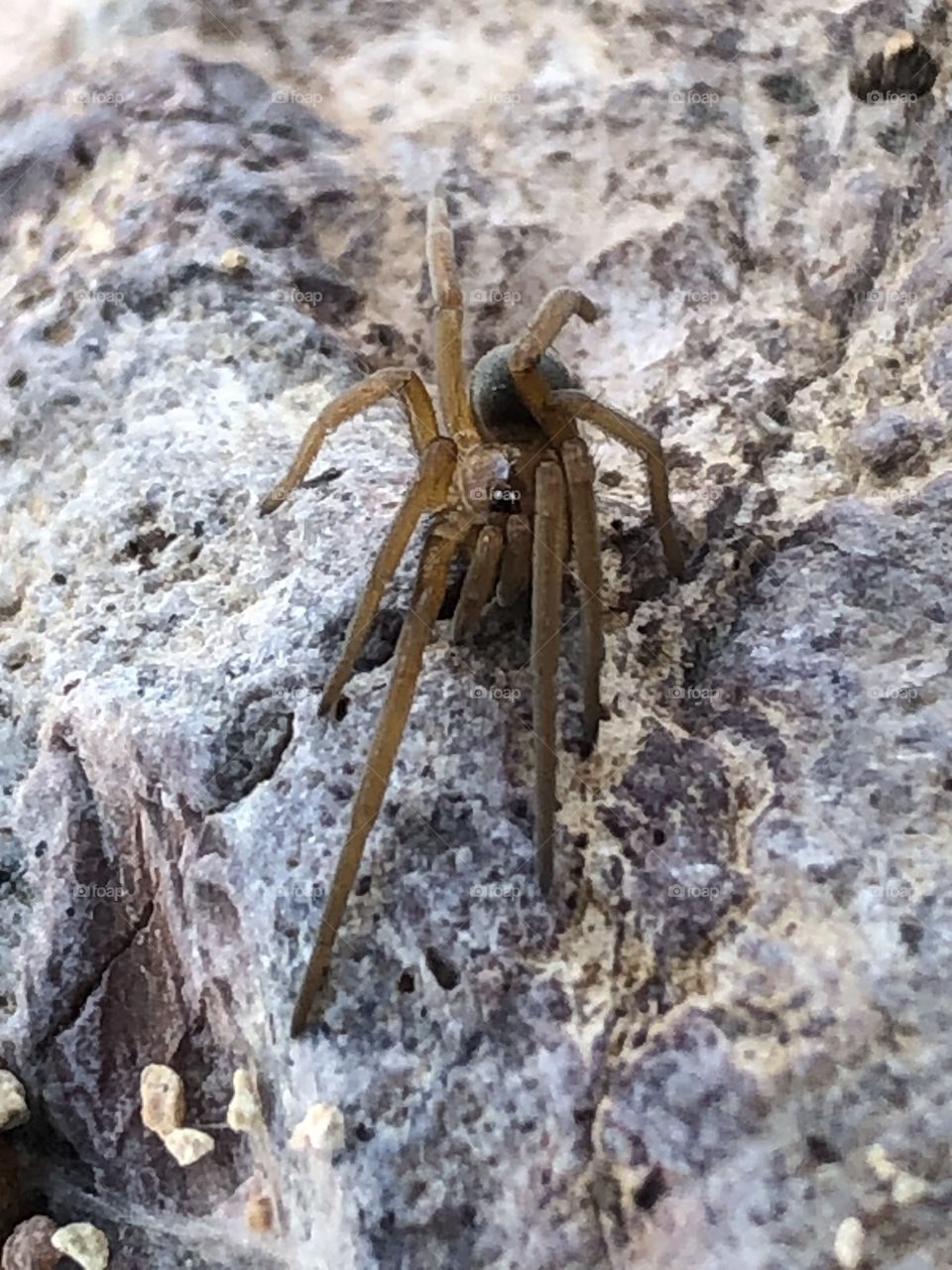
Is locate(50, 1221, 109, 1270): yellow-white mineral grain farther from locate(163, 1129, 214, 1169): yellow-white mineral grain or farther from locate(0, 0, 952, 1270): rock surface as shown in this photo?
locate(163, 1129, 214, 1169): yellow-white mineral grain

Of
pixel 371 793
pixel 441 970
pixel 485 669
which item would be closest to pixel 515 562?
pixel 485 669

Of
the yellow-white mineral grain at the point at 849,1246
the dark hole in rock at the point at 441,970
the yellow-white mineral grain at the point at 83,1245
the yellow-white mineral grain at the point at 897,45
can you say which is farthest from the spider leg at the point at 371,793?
the yellow-white mineral grain at the point at 897,45

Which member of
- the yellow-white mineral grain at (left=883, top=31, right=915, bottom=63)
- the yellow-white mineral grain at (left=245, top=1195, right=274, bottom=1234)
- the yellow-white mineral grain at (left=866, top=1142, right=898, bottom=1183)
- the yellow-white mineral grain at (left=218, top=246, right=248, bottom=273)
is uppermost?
the yellow-white mineral grain at (left=883, top=31, right=915, bottom=63)

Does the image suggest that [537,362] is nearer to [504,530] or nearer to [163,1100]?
[504,530]

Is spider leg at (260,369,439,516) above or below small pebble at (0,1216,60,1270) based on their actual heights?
above

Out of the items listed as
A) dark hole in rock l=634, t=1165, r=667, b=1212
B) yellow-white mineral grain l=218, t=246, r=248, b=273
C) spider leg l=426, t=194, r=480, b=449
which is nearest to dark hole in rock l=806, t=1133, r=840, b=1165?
dark hole in rock l=634, t=1165, r=667, b=1212
